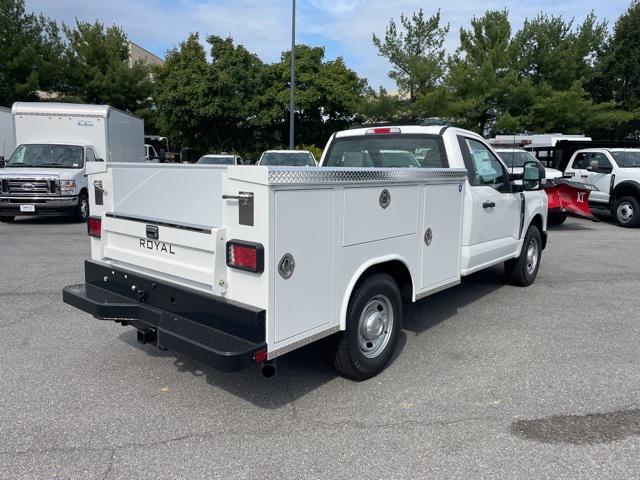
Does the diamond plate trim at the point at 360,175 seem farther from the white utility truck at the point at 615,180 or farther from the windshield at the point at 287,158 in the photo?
the windshield at the point at 287,158

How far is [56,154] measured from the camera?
14062 mm

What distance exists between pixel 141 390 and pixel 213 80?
89.3 ft

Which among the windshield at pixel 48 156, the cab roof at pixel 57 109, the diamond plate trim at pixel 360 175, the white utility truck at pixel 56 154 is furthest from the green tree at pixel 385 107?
→ the diamond plate trim at pixel 360 175

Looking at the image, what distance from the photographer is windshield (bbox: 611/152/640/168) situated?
1459cm

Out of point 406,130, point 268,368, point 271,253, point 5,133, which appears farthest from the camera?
Result: point 5,133

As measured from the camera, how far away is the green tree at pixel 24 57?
95.9ft

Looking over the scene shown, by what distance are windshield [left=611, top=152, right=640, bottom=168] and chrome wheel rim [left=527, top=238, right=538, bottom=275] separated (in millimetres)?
8995

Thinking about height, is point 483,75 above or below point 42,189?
above

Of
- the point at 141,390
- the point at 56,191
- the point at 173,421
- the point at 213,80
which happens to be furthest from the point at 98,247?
the point at 213,80

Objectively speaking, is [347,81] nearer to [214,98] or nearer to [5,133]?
[214,98]

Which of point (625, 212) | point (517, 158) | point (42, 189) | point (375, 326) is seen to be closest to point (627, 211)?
point (625, 212)

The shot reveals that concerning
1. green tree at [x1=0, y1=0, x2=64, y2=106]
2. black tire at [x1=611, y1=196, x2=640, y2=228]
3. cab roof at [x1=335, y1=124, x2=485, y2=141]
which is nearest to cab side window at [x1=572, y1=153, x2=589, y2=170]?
black tire at [x1=611, y1=196, x2=640, y2=228]

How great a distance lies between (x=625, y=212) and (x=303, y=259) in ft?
45.7

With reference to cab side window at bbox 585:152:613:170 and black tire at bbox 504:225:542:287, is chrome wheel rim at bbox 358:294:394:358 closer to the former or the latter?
black tire at bbox 504:225:542:287
